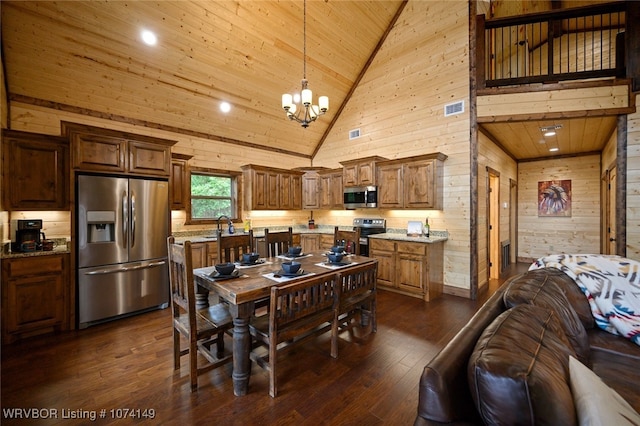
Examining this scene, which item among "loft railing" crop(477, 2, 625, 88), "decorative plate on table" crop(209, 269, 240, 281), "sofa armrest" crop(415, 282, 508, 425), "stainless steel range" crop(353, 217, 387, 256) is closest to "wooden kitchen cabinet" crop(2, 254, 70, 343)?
"decorative plate on table" crop(209, 269, 240, 281)

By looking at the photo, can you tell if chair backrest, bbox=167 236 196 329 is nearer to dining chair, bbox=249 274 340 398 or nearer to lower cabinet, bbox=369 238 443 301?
dining chair, bbox=249 274 340 398

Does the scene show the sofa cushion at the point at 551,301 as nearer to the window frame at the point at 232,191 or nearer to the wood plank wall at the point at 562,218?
the window frame at the point at 232,191

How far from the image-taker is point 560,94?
12.3 ft

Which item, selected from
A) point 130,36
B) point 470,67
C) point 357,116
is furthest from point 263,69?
point 470,67

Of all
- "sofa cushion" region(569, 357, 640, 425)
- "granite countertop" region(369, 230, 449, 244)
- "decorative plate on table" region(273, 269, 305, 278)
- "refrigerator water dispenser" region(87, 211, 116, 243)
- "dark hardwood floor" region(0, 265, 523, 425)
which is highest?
"refrigerator water dispenser" region(87, 211, 116, 243)

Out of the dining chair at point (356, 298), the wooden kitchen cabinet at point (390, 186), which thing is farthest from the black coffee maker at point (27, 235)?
the wooden kitchen cabinet at point (390, 186)

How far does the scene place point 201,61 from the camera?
425 centimetres

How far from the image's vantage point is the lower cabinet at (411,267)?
14.1ft

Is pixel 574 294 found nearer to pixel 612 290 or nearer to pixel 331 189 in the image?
pixel 612 290

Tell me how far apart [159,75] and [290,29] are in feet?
7.37

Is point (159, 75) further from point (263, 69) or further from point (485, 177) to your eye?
point (485, 177)

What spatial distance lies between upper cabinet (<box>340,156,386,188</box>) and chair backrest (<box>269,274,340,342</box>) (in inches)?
130

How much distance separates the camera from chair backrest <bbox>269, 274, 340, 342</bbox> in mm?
2055

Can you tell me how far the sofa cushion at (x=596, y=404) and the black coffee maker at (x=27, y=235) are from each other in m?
4.73
